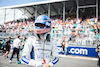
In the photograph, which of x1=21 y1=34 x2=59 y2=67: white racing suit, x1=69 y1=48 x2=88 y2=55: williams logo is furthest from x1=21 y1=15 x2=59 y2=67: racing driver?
x1=69 y1=48 x2=88 y2=55: williams logo

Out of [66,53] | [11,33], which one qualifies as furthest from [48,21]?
[11,33]

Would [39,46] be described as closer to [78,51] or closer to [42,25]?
[42,25]

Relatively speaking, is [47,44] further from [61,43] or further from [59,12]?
[59,12]

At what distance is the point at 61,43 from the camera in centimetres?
1156

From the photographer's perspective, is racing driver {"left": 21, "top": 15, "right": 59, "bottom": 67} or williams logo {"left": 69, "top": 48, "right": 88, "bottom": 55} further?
williams logo {"left": 69, "top": 48, "right": 88, "bottom": 55}

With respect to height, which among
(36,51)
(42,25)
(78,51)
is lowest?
(78,51)

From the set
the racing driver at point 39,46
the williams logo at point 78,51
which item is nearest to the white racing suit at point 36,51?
the racing driver at point 39,46

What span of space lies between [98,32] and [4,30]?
13292mm

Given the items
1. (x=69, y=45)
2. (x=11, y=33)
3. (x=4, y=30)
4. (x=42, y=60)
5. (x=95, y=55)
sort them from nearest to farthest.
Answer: (x=42, y=60), (x=95, y=55), (x=69, y=45), (x=11, y=33), (x=4, y=30)

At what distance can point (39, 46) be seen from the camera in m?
2.02

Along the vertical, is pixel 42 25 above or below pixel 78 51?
above

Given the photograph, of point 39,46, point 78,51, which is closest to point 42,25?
point 39,46

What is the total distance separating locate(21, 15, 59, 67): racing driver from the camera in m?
1.93

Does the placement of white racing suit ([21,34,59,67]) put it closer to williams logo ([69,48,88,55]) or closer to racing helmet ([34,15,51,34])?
racing helmet ([34,15,51,34])
